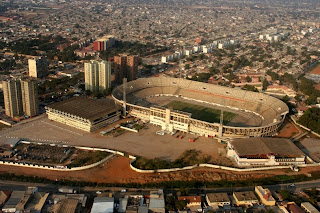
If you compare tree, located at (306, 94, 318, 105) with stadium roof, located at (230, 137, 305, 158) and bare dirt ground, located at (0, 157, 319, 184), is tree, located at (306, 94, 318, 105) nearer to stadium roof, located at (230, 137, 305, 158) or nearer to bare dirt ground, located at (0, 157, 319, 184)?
stadium roof, located at (230, 137, 305, 158)

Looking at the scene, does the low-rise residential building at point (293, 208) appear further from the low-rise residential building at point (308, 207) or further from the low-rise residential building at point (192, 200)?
the low-rise residential building at point (192, 200)

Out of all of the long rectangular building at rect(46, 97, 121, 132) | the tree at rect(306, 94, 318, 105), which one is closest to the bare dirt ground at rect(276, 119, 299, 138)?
the tree at rect(306, 94, 318, 105)

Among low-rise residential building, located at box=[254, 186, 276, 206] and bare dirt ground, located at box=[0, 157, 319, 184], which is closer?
low-rise residential building, located at box=[254, 186, 276, 206]

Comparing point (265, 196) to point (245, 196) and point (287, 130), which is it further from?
point (287, 130)

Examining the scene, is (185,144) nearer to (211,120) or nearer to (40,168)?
(211,120)

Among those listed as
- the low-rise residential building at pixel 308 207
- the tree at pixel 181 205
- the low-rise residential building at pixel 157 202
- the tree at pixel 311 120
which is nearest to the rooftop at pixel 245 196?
the low-rise residential building at pixel 308 207

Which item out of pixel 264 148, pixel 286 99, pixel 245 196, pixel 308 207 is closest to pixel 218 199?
pixel 245 196

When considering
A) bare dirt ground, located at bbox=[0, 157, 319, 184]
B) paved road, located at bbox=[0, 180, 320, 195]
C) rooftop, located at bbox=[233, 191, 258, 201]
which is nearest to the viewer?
rooftop, located at bbox=[233, 191, 258, 201]
